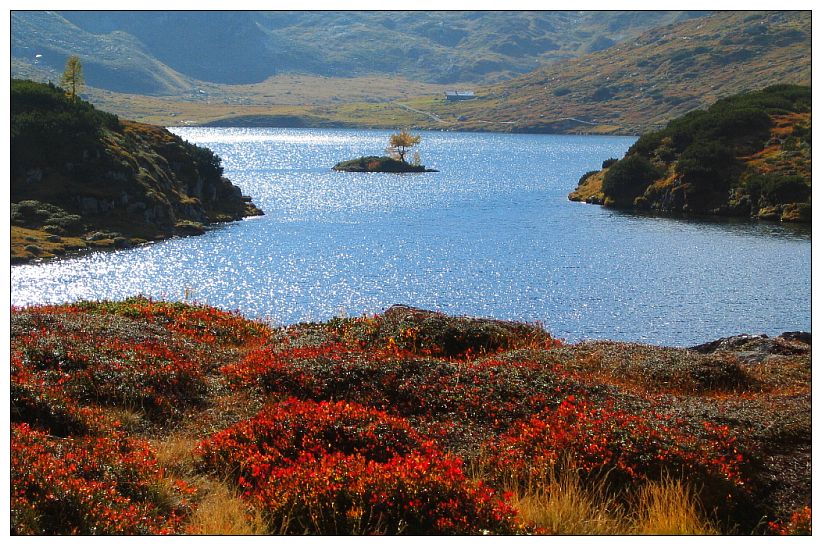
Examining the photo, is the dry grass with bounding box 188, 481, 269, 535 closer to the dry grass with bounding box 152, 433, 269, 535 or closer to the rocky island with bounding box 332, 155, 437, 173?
the dry grass with bounding box 152, 433, 269, 535

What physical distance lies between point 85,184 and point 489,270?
51074 millimetres

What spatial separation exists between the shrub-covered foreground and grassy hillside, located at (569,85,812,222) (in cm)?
10485

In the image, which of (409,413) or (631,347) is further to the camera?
(631,347)

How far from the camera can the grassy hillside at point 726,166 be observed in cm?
12212

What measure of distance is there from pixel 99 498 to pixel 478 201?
447 ft

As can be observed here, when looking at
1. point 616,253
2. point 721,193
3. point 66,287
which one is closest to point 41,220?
point 66,287

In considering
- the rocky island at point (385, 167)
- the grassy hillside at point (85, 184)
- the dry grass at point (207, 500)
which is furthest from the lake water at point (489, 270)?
the rocky island at point (385, 167)

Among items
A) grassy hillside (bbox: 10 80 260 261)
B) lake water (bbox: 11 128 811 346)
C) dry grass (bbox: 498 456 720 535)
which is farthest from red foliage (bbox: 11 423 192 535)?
grassy hillside (bbox: 10 80 260 261)

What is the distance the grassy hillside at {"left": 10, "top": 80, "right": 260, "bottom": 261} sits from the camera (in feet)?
306

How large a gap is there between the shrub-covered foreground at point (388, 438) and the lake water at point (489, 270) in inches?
726

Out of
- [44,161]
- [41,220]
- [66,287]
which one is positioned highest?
[44,161]

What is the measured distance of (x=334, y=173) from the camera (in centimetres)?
19312

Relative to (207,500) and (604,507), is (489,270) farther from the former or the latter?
(207,500)

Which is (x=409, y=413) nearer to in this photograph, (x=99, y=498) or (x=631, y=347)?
(x=99, y=498)
